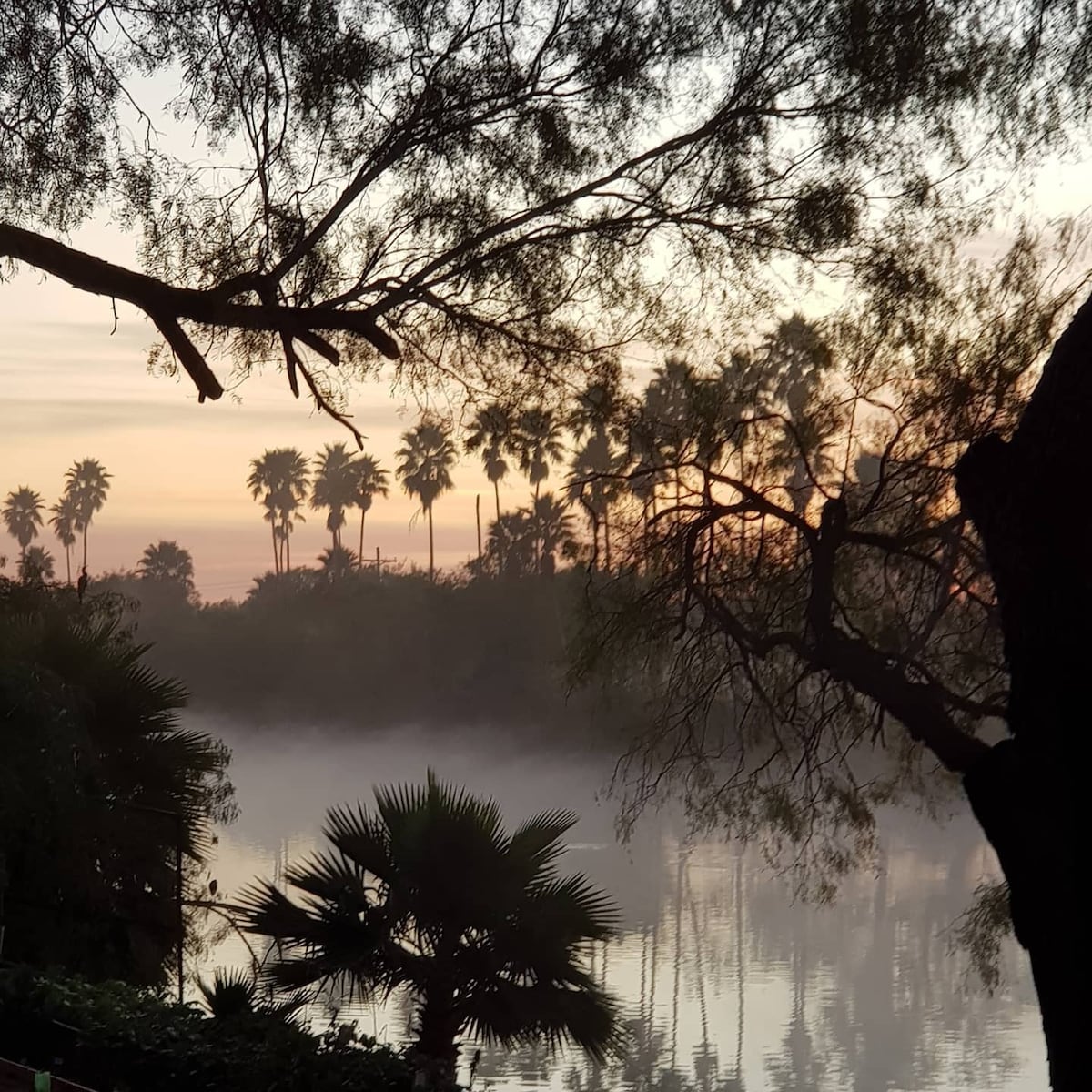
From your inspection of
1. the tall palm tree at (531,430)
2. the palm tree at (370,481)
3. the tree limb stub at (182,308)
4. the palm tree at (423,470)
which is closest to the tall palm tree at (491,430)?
the tall palm tree at (531,430)

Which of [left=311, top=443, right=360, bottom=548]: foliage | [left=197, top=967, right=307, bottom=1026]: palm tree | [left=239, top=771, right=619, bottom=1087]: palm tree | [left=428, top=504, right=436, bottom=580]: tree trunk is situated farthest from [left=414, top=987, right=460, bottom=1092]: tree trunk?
[left=311, top=443, right=360, bottom=548]: foliage

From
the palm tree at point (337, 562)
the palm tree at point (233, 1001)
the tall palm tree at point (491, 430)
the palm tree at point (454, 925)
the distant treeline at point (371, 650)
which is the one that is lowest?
the palm tree at point (233, 1001)

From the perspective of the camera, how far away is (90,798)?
10617 mm

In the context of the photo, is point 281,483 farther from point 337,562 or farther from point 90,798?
point 90,798

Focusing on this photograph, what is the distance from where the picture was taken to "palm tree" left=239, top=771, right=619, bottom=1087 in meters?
9.52

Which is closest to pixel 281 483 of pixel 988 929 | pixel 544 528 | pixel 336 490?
pixel 336 490

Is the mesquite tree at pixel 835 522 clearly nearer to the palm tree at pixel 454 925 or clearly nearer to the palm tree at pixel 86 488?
the palm tree at pixel 454 925

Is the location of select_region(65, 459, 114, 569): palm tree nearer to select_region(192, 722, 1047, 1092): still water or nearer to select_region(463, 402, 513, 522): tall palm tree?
select_region(192, 722, 1047, 1092): still water

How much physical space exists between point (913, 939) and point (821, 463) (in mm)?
30121

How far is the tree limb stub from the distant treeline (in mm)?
34301

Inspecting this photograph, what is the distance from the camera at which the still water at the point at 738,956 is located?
27453 mm

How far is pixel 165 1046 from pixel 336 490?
6763cm

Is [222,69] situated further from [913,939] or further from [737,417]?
[913,939]

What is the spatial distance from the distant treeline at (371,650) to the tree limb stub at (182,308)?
113 ft
